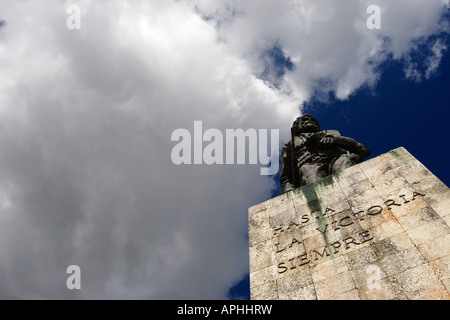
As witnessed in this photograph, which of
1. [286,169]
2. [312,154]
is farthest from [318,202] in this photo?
[286,169]

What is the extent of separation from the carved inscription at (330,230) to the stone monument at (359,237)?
0.07ft

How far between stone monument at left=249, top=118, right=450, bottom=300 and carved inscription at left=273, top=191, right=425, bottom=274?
0.02 meters

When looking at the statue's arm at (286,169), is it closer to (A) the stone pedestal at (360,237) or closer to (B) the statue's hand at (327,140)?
(B) the statue's hand at (327,140)

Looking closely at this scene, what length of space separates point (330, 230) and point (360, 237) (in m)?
0.73

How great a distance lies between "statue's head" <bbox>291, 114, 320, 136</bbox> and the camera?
43.6 feet

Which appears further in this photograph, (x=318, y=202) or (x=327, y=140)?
(x=327, y=140)

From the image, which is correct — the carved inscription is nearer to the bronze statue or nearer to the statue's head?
the bronze statue

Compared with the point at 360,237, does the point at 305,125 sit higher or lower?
higher

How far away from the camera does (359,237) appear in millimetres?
7621

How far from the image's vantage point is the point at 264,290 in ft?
25.1

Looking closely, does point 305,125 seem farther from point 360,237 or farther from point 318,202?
point 360,237
